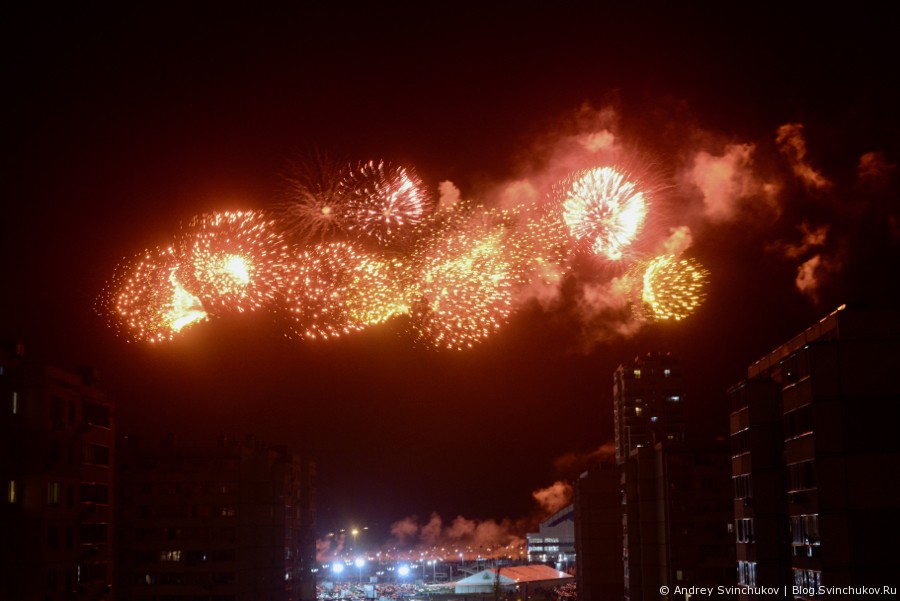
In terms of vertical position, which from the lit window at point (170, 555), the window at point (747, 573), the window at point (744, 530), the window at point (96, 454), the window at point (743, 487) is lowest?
the lit window at point (170, 555)

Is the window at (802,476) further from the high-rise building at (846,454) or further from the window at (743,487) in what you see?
the window at (743,487)

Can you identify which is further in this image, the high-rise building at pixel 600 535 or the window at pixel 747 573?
the high-rise building at pixel 600 535

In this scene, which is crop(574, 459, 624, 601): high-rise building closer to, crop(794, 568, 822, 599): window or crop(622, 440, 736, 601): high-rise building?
crop(622, 440, 736, 601): high-rise building

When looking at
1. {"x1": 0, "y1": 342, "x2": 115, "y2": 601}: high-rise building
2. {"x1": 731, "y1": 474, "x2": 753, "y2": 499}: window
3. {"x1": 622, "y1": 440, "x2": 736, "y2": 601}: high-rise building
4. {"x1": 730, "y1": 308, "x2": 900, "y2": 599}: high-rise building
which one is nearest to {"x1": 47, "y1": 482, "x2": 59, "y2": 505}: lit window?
{"x1": 0, "y1": 342, "x2": 115, "y2": 601}: high-rise building

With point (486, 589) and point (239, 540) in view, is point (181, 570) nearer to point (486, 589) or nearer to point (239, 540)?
point (239, 540)

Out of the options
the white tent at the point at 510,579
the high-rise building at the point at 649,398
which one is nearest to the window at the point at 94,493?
the white tent at the point at 510,579
